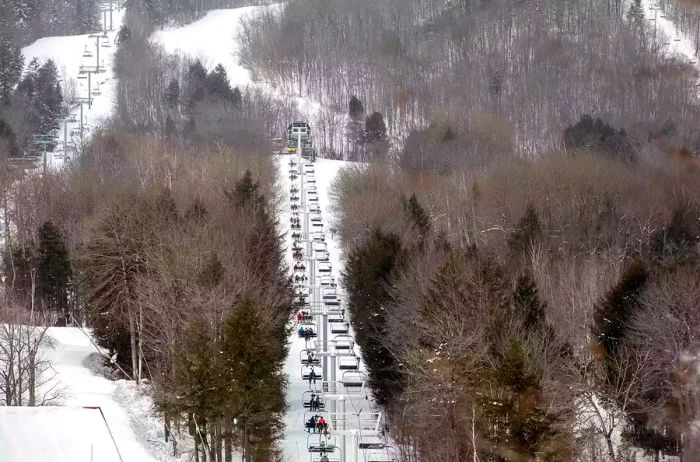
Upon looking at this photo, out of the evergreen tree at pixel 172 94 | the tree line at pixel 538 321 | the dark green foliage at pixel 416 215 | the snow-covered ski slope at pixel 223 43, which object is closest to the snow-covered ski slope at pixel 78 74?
the evergreen tree at pixel 172 94

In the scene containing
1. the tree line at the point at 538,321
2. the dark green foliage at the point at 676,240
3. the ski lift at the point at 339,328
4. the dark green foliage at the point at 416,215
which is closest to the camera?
the tree line at the point at 538,321

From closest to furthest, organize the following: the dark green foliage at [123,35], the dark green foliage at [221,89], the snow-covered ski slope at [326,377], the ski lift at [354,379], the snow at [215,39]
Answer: the snow-covered ski slope at [326,377]
the ski lift at [354,379]
the dark green foliage at [221,89]
the snow at [215,39]
the dark green foliage at [123,35]

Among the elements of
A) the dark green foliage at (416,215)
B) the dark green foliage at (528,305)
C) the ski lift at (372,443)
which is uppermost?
the dark green foliage at (416,215)

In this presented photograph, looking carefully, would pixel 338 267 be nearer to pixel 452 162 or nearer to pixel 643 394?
pixel 452 162

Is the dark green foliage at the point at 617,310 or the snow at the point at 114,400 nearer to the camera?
the snow at the point at 114,400

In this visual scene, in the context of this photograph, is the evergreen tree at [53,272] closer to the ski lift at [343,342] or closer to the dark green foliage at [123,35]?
the ski lift at [343,342]

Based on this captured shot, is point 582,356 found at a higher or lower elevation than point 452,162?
lower

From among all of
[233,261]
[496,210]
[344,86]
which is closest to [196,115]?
[344,86]
